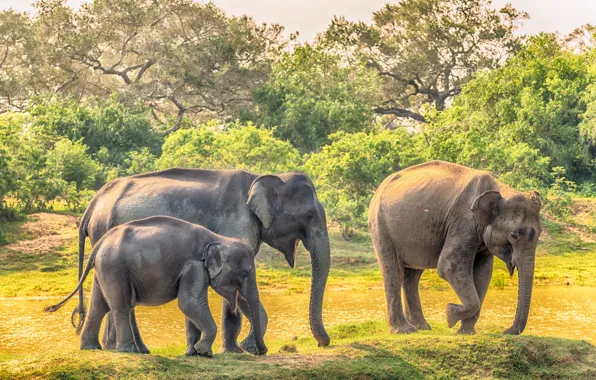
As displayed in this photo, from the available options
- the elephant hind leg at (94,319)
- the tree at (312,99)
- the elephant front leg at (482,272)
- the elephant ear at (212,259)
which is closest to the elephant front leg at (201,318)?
the elephant ear at (212,259)

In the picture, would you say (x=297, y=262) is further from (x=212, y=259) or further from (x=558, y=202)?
(x=212, y=259)

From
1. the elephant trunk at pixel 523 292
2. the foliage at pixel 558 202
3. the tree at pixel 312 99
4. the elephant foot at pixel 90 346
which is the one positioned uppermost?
the tree at pixel 312 99

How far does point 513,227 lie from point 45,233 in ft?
43.7

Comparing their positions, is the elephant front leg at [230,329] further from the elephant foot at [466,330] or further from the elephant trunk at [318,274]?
the elephant foot at [466,330]

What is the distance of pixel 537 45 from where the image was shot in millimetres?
31562

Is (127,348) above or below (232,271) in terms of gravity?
below

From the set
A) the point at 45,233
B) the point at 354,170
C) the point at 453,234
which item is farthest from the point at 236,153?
the point at 453,234

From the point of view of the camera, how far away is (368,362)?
336 inches

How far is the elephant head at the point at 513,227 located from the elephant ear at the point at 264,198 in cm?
213

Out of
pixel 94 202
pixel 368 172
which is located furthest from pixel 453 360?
pixel 368 172

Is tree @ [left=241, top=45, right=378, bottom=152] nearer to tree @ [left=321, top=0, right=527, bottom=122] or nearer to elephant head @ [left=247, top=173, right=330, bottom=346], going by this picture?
tree @ [left=321, top=0, right=527, bottom=122]

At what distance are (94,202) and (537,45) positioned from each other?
2435 centimetres

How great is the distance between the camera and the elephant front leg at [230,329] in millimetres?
9195

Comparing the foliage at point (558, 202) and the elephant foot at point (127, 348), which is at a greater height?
the foliage at point (558, 202)
